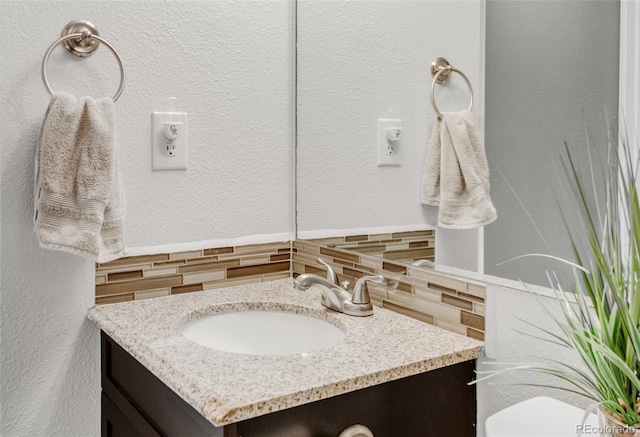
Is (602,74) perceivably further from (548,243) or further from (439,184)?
(439,184)

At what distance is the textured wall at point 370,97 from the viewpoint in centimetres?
105

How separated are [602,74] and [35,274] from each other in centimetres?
111

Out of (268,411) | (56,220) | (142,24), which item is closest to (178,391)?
(268,411)

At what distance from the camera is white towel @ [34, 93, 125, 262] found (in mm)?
1055

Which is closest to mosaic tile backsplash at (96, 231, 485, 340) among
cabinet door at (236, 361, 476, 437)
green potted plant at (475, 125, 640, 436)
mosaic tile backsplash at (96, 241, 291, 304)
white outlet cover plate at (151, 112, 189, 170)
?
mosaic tile backsplash at (96, 241, 291, 304)

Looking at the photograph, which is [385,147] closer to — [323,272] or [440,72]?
[440,72]

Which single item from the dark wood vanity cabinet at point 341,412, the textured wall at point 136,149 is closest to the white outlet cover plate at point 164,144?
the textured wall at point 136,149

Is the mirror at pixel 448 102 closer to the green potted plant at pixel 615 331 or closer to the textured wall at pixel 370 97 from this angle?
the textured wall at pixel 370 97

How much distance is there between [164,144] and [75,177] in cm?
26

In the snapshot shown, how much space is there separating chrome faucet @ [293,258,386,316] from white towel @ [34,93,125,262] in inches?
16.6

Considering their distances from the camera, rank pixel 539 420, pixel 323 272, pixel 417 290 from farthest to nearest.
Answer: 1. pixel 323 272
2. pixel 417 290
3. pixel 539 420

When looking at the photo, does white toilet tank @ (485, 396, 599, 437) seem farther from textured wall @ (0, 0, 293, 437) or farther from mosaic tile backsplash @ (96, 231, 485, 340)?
textured wall @ (0, 0, 293, 437)

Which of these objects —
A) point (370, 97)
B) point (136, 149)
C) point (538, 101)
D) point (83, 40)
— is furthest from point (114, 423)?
point (538, 101)

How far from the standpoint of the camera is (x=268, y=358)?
0.91m
